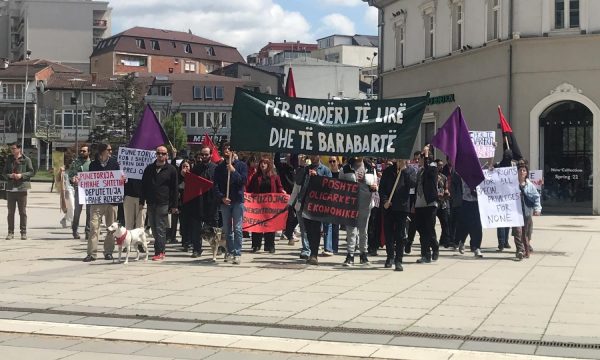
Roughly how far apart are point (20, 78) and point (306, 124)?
93.4 meters

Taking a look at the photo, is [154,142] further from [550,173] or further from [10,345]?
[550,173]

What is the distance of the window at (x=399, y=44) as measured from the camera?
42.1m

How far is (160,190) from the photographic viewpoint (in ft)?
46.9

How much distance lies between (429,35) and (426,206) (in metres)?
25.9

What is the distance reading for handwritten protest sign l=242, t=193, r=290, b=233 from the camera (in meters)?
15.5

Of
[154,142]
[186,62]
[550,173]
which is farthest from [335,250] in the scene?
[186,62]

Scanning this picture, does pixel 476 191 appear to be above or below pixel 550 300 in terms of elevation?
above

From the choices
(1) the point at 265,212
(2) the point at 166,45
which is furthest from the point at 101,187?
(2) the point at 166,45

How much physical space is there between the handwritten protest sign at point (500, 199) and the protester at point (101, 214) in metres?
6.65

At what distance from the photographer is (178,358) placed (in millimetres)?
7559

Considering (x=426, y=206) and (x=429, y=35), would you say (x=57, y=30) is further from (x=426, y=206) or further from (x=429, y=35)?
(x=426, y=206)

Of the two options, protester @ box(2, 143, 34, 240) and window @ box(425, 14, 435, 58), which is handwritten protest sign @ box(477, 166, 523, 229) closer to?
protester @ box(2, 143, 34, 240)

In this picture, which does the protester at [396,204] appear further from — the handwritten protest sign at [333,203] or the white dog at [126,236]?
the white dog at [126,236]

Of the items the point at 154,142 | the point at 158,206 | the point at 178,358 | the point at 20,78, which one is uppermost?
the point at 20,78
